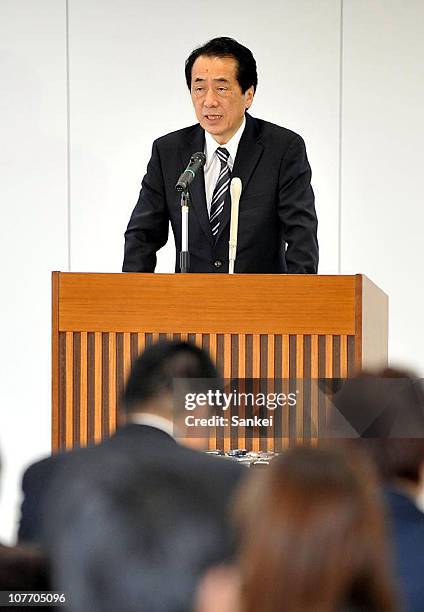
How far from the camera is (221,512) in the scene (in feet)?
4.36

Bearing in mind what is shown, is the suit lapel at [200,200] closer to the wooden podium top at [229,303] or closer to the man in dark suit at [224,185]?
the man in dark suit at [224,185]

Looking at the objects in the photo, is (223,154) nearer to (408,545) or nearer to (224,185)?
(224,185)

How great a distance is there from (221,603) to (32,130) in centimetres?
472

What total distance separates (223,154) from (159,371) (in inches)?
67.6

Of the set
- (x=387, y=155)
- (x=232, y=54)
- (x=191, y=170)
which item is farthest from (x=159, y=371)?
(x=387, y=155)

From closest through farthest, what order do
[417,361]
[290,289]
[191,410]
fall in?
[191,410] → [290,289] → [417,361]

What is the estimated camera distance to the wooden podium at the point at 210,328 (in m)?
2.63

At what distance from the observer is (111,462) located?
1345mm

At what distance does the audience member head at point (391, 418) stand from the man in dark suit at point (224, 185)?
1.63 meters

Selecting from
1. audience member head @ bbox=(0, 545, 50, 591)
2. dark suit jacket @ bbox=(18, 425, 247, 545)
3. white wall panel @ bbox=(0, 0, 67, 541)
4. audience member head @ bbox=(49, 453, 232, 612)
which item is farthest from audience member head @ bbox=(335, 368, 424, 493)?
white wall panel @ bbox=(0, 0, 67, 541)

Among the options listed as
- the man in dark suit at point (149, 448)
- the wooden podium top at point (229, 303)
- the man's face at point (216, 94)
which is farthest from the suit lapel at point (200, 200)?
the man in dark suit at point (149, 448)

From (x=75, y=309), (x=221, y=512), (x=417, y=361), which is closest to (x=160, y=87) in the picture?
(x=417, y=361)

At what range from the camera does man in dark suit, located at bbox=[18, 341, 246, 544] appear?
1.40m

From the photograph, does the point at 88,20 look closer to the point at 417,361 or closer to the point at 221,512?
the point at 417,361
